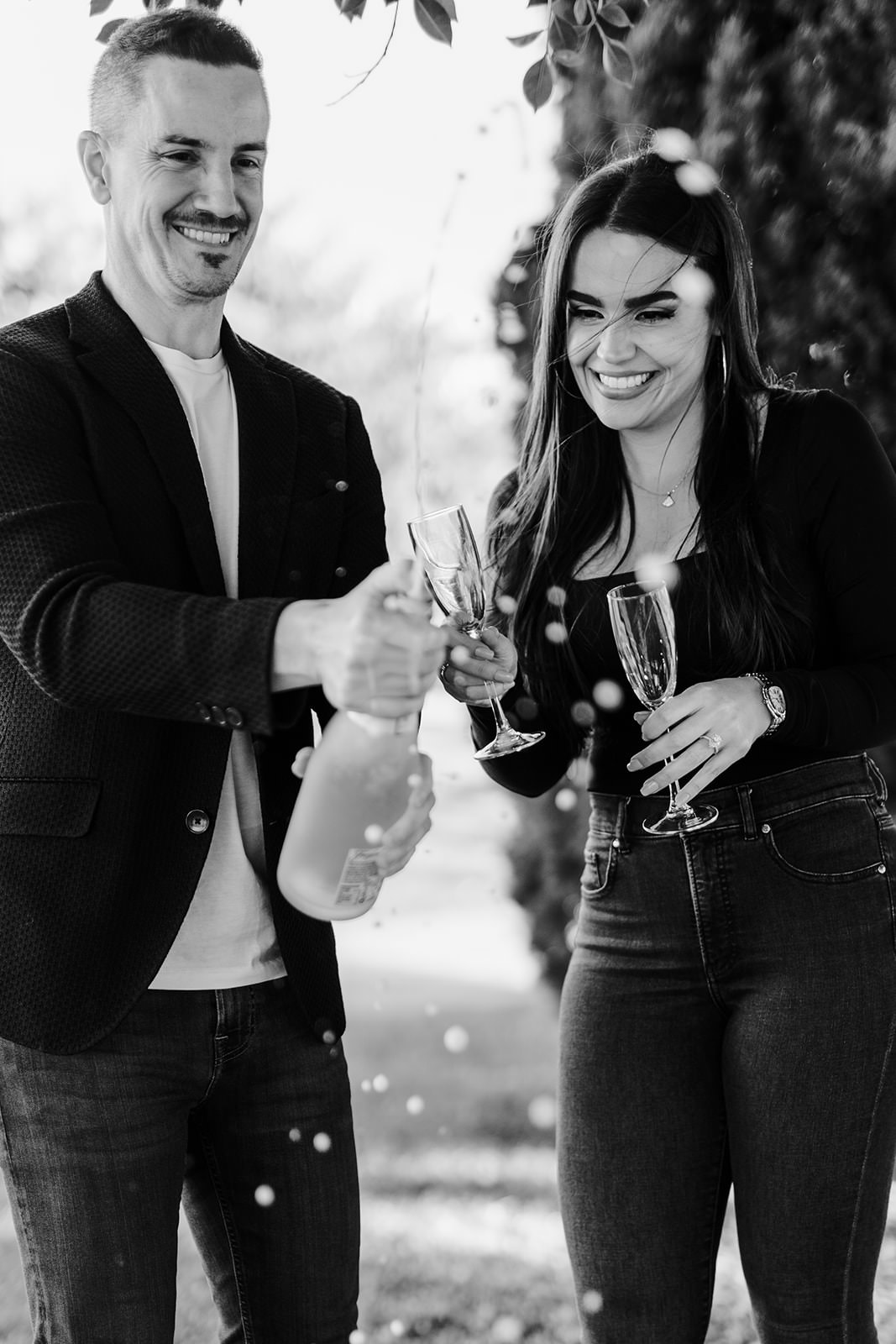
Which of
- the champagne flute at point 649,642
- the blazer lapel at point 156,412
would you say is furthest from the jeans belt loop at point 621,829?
the blazer lapel at point 156,412

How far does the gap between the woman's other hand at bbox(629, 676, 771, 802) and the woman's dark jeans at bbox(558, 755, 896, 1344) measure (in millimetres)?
175

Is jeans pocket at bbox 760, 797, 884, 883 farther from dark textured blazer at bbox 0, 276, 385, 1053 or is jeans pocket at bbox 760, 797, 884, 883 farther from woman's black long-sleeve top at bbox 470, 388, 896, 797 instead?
dark textured blazer at bbox 0, 276, 385, 1053

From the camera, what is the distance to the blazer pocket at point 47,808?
149 centimetres

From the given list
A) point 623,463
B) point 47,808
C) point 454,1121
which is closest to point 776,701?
point 623,463

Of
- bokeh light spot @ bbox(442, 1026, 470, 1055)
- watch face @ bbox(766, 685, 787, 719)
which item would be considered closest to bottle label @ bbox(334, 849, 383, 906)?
watch face @ bbox(766, 685, 787, 719)

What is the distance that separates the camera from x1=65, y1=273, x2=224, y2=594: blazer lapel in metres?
1.55

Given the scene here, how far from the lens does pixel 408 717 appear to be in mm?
1351

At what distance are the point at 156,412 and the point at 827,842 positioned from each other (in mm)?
1018

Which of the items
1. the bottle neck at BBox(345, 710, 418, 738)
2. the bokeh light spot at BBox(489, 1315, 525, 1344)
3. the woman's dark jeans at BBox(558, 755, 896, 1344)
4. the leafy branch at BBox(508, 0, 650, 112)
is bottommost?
the bokeh light spot at BBox(489, 1315, 525, 1344)

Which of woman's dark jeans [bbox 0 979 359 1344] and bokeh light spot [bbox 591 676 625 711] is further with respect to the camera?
bokeh light spot [bbox 591 676 625 711]

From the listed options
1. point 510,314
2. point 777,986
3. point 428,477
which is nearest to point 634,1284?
point 777,986

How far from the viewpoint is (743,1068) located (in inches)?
69.6

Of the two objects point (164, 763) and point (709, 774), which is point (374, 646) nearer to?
point (164, 763)

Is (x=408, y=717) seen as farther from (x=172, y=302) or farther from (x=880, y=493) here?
(x=880, y=493)
